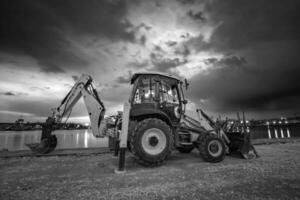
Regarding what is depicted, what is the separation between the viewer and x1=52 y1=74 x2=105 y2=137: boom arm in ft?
19.2

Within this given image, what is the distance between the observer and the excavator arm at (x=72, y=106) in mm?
5871

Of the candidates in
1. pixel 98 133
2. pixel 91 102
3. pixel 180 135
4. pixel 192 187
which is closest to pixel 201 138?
pixel 180 135

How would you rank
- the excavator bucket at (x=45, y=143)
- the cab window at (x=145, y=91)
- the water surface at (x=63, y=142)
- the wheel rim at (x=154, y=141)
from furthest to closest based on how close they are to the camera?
the water surface at (x=63, y=142)
the excavator bucket at (x=45, y=143)
the cab window at (x=145, y=91)
the wheel rim at (x=154, y=141)

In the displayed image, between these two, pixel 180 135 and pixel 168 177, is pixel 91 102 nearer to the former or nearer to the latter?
pixel 180 135

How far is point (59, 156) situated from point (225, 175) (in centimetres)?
654

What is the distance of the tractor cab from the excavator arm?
1750mm

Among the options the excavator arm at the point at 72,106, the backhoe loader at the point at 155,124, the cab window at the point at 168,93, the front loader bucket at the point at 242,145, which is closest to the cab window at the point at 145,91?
the backhoe loader at the point at 155,124

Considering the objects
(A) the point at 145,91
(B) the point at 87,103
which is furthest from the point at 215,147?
(B) the point at 87,103

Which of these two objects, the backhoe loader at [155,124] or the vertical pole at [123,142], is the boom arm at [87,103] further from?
the vertical pole at [123,142]

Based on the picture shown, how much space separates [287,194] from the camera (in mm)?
2414

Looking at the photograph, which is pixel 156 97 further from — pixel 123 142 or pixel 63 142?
pixel 63 142

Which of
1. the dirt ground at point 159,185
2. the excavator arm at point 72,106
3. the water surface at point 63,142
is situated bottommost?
the water surface at point 63,142

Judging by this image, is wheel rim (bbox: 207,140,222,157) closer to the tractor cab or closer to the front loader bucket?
the front loader bucket

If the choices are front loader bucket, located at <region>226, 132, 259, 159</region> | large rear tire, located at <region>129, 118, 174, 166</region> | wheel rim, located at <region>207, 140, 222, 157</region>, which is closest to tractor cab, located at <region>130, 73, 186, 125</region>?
large rear tire, located at <region>129, 118, 174, 166</region>
